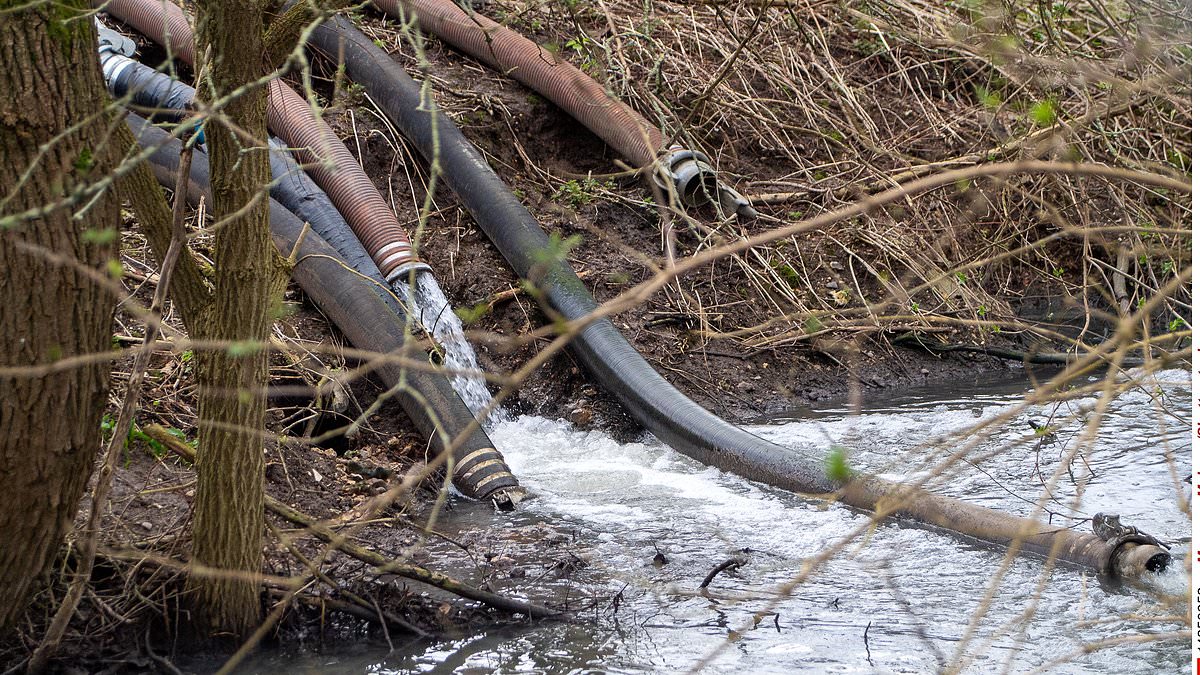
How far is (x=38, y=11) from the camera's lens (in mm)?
2562

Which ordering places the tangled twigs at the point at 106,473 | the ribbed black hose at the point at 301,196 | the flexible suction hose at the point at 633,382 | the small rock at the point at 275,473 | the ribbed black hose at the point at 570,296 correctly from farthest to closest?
the ribbed black hose at the point at 301,196 → the ribbed black hose at the point at 570,296 → the small rock at the point at 275,473 → the flexible suction hose at the point at 633,382 → the tangled twigs at the point at 106,473

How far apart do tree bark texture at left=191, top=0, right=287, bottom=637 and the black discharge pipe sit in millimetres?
1510

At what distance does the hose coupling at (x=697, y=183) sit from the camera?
21.3 feet

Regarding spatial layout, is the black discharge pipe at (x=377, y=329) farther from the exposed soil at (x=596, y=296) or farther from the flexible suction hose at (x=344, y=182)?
the flexible suction hose at (x=344, y=182)

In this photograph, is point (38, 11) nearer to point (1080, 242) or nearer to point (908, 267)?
point (908, 267)

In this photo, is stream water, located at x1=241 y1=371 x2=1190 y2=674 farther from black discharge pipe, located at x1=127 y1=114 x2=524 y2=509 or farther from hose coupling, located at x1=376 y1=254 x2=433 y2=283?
hose coupling, located at x1=376 y1=254 x2=433 y2=283

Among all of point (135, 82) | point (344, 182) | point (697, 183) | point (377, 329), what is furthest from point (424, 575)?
point (697, 183)

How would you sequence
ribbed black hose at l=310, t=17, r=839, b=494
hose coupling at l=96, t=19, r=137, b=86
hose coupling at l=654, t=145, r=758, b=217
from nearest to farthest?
ribbed black hose at l=310, t=17, r=839, b=494 < hose coupling at l=96, t=19, r=137, b=86 < hose coupling at l=654, t=145, r=758, b=217

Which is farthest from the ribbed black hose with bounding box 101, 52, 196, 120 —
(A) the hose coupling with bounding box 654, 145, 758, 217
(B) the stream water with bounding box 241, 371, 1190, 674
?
(A) the hose coupling with bounding box 654, 145, 758, 217

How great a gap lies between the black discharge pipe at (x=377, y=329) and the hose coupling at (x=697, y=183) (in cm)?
199

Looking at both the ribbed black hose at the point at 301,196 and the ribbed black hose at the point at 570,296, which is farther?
the ribbed black hose at the point at 301,196

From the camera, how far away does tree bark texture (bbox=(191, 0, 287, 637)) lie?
2.88 meters

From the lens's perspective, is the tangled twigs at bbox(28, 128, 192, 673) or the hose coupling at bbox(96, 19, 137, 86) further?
the hose coupling at bbox(96, 19, 137, 86)

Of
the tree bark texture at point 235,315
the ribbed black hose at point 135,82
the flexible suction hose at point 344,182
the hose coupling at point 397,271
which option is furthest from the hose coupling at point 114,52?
the tree bark texture at point 235,315
